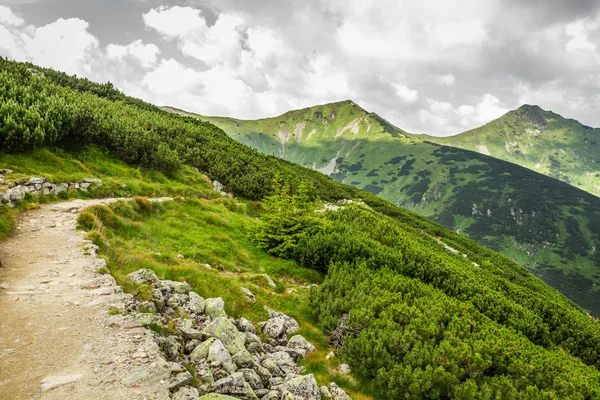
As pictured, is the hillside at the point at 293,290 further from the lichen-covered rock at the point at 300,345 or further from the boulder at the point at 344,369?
the lichen-covered rock at the point at 300,345

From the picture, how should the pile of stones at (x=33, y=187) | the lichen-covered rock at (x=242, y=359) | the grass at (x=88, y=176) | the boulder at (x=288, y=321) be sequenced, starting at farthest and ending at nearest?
the grass at (x=88, y=176)
the pile of stones at (x=33, y=187)
the boulder at (x=288, y=321)
the lichen-covered rock at (x=242, y=359)

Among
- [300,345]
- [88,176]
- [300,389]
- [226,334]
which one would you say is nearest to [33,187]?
[88,176]

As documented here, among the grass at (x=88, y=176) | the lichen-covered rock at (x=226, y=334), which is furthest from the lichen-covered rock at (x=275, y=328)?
the grass at (x=88, y=176)

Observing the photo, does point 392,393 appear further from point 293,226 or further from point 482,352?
point 293,226

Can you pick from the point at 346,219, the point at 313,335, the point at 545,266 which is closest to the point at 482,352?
the point at 313,335

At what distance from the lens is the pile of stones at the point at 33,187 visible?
14586mm

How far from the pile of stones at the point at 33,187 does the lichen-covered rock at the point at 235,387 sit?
46.5 feet

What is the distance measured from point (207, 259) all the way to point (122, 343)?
9118 millimetres

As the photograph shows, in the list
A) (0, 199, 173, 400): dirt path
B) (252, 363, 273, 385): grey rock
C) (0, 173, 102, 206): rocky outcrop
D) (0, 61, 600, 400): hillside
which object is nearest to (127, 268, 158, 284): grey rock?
(0, 61, 600, 400): hillside

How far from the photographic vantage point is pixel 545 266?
189375mm

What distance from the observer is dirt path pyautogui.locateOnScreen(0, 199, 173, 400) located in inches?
225

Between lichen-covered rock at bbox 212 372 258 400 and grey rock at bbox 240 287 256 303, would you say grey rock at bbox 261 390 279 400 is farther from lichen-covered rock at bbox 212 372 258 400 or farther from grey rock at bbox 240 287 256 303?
grey rock at bbox 240 287 256 303

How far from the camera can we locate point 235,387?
21.5ft

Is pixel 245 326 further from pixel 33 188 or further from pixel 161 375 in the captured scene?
pixel 33 188
